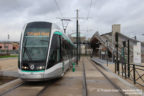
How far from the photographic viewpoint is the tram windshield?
8.70 meters

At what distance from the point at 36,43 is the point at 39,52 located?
535 mm

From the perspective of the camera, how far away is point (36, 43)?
29.4 ft

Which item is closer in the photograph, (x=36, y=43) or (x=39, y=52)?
(x=39, y=52)

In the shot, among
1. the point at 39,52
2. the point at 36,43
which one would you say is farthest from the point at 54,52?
the point at 36,43

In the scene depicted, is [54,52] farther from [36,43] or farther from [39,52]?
[36,43]

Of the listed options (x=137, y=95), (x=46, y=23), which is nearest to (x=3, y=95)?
(x=46, y=23)

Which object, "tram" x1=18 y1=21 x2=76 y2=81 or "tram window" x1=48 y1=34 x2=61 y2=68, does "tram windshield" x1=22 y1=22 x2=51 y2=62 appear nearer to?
"tram" x1=18 y1=21 x2=76 y2=81

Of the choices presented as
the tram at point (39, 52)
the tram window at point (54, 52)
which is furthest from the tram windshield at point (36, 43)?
the tram window at point (54, 52)

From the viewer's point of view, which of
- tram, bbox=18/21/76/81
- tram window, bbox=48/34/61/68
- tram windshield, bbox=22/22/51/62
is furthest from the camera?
tram window, bbox=48/34/61/68

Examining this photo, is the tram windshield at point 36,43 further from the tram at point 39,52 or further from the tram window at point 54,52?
the tram window at point 54,52

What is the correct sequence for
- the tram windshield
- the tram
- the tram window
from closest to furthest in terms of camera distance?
the tram → the tram windshield → the tram window

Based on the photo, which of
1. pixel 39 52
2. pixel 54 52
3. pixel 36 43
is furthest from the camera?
pixel 54 52

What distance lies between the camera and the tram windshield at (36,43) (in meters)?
8.70

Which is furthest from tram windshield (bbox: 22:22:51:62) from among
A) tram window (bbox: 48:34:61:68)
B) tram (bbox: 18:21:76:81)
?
tram window (bbox: 48:34:61:68)
